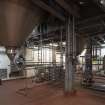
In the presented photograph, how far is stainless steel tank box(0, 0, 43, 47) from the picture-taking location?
2611 millimetres

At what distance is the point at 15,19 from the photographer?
270 centimetres

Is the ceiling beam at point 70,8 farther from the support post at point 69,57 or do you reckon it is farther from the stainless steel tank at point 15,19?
the stainless steel tank at point 15,19

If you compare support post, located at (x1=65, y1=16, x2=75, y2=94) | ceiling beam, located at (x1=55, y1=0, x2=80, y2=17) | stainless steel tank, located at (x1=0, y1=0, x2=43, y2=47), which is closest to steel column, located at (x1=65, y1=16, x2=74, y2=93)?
support post, located at (x1=65, y1=16, x2=75, y2=94)

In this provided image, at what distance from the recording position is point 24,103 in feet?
9.24

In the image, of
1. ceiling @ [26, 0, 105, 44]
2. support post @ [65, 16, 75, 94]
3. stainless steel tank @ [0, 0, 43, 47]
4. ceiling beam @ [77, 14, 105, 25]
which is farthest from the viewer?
support post @ [65, 16, 75, 94]

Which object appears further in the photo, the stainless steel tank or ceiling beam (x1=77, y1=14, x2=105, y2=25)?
ceiling beam (x1=77, y1=14, x2=105, y2=25)

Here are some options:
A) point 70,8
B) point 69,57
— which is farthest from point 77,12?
point 69,57

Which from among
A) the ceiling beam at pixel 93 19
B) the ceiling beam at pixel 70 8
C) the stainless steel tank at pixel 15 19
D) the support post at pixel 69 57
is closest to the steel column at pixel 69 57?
the support post at pixel 69 57

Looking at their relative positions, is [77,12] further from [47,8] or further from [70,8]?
[47,8]

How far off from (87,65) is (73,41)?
1.35 metres

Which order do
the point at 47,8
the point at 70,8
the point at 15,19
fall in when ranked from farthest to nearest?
the point at 70,8
the point at 47,8
the point at 15,19

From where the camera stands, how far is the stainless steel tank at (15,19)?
2.61m

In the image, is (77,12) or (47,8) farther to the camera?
(77,12)

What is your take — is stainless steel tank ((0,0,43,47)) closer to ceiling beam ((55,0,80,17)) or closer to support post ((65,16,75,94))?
ceiling beam ((55,0,80,17))
